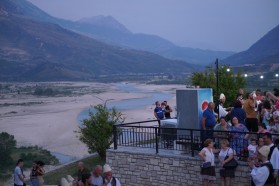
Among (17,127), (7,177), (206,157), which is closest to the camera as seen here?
(206,157)

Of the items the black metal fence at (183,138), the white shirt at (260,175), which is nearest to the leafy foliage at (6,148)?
the black metal fence at (183,138)

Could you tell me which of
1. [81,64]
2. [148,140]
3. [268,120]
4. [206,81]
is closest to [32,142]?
[206,81]

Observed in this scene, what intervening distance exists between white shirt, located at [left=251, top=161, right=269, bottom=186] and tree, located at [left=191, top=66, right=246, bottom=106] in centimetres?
1255

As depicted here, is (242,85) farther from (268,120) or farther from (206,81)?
(268,120)

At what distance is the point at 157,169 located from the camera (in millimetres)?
11844

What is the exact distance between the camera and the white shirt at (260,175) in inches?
335

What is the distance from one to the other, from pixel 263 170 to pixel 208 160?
5.27 feet

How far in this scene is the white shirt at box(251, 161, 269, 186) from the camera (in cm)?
851

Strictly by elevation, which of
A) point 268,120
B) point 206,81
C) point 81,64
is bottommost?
point 268,120

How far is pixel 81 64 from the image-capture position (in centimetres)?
19912

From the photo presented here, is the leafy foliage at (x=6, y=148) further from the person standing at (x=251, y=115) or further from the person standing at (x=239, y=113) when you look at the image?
the person standing at (x=239, y=113)

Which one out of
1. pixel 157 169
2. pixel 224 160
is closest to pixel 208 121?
pixel 224 160

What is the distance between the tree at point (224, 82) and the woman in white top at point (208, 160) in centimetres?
1142

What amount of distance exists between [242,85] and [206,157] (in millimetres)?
13230
